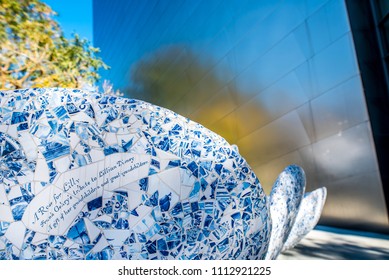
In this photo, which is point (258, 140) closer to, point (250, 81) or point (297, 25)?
point (250, 81)

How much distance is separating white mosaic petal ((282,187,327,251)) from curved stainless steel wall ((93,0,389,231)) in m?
2.18

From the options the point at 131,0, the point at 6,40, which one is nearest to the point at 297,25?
the point at 6,40

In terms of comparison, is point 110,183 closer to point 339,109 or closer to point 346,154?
point 346,154

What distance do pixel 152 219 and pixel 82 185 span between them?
0.32 metres

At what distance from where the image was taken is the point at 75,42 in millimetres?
9180

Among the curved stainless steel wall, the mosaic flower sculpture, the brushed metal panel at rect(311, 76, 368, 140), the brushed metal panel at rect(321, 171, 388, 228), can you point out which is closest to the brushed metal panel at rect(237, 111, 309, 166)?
the curved stainless steel wall

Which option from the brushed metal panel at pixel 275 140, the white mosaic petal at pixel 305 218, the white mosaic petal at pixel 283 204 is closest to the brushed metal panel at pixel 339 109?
the brushed metal panel at pixel 275 140

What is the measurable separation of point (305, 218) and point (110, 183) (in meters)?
3.49

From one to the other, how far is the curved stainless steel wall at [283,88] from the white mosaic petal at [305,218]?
7.15ft

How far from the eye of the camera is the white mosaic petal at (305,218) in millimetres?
3969

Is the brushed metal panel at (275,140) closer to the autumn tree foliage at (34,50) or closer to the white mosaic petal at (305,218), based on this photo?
the white mosaic petal at (305,218)

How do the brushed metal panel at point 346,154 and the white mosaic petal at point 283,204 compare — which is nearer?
the white mosaic petal at point 283,204

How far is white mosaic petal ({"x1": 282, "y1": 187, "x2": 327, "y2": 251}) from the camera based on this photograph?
3969 millimetres

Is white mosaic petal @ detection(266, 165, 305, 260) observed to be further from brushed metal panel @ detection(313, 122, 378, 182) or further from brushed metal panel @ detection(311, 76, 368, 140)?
brushed metal panel @ detection(311, 76, 368, 140)
